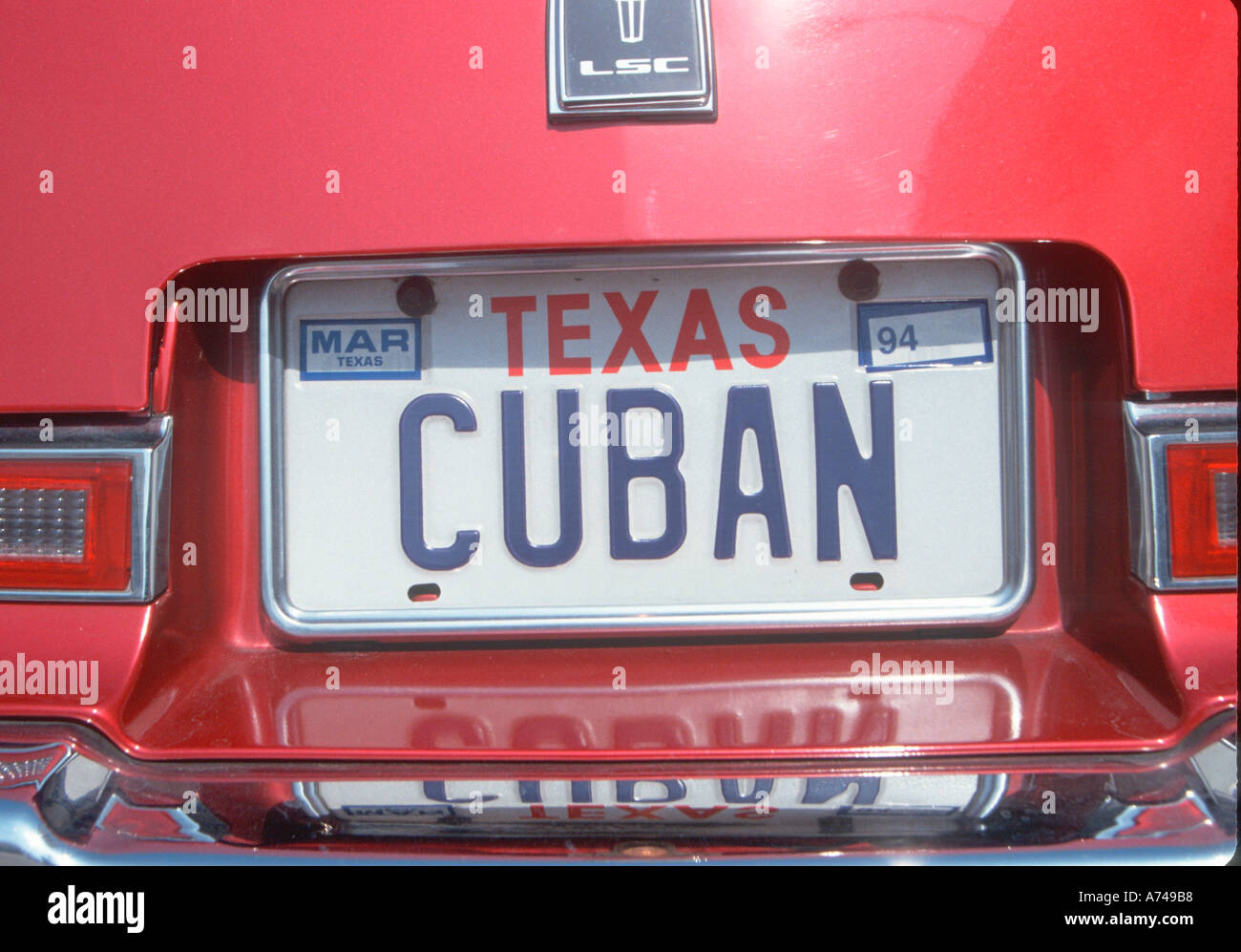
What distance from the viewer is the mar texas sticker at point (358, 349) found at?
1388 millimetres

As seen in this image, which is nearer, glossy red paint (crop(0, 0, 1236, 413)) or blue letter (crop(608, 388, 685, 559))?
glossy red paint (crop(0, 0, 1236, 413))

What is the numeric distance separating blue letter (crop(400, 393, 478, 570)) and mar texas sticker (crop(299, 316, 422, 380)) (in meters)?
0.05

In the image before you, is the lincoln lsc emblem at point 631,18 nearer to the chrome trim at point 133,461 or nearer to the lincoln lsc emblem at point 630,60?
the lincoln lsc emblem at point 630,60

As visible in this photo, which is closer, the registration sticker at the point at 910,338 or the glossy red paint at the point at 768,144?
the glossy red paint at the point at 768,144

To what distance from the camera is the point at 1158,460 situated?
1266mm

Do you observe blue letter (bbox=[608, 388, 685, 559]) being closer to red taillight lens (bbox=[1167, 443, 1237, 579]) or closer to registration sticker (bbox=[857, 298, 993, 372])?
registration sticker (bbox=[857, 298, 993, 372])

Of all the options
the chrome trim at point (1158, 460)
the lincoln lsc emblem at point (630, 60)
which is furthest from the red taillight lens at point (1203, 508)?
the lincoln lsc emblem at point (630, 60)

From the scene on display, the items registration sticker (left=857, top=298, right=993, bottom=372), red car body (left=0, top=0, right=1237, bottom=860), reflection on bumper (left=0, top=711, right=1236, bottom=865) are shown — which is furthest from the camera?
registration sticker (left=857, top=298, right=993, bottom=372)

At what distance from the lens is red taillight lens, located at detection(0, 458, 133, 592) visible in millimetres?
1299

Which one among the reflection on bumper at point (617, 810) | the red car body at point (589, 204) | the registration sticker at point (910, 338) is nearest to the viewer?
the reflection on bumper at point (617, 810)

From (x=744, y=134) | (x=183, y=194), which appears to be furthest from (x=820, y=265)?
(x=183, y=194)

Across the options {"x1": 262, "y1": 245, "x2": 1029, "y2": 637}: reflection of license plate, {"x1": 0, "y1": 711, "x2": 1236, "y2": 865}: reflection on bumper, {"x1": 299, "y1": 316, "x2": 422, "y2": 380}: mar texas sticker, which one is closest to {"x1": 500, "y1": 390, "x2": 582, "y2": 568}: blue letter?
{"x1": 262, "y1": 245, "x2": 1029, "y2": 637}: reflection of license plate

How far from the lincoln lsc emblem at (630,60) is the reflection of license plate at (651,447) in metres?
0.21

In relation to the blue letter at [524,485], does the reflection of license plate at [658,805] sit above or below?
below
